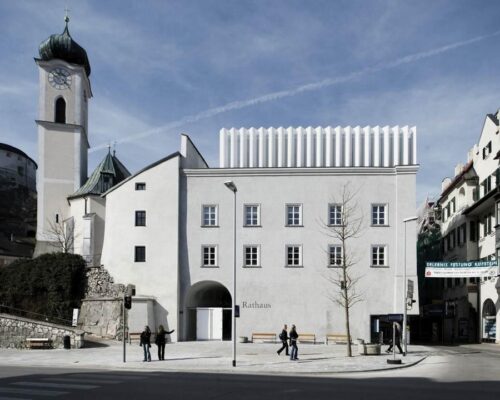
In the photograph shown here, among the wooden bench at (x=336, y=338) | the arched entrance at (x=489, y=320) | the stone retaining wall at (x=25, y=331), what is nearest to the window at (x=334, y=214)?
the wooden bench at (x=336, y=338)

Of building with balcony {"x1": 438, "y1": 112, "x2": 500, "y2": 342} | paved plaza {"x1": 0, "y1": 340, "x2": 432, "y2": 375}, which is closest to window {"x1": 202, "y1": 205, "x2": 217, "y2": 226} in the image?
paved plaza {"x1": 0, "y1": 340, "x2": 432, "y2": 375}

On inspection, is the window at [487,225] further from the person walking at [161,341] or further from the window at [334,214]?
the person walking at [161,341]

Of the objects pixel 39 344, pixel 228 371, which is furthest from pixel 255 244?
pixel 228 371

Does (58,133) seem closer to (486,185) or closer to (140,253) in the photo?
(140,253)

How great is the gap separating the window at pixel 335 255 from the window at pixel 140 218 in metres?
14.1

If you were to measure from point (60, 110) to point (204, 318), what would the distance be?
102 ft

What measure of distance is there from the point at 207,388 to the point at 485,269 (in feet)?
104

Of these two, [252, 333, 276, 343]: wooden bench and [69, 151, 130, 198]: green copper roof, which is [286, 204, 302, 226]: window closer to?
[252, 333, 276, 343]: wooden bench

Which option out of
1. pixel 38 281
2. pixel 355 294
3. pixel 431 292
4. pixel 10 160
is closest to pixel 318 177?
pixel 355 294

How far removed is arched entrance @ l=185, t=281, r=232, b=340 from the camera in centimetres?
4588

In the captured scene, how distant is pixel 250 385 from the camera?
18.8 m

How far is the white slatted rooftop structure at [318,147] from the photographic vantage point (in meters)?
50.8

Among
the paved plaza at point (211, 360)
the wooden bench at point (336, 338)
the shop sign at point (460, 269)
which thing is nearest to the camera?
the paved plaza at point (211, 360)

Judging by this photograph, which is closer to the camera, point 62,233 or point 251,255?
point 251,255
